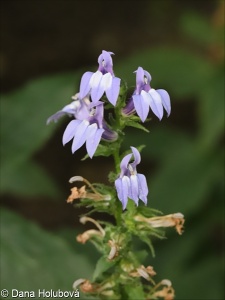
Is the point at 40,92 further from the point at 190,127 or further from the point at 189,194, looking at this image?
the point at 190,127

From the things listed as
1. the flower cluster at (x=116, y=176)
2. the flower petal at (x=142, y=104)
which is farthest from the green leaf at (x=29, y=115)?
the flower petal at (x=142, y=104)

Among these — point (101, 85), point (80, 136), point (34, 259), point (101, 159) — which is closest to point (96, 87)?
point (101, 85)

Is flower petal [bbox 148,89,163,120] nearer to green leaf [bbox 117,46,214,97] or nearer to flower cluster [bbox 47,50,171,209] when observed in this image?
flower cluster [bbox 47,50,171,209]

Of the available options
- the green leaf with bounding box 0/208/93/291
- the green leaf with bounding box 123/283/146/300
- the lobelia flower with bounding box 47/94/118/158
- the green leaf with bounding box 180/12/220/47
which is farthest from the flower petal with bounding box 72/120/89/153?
the green leaf with bounding box 180/12/220/47

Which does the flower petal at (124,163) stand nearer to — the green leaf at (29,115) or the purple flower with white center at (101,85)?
the purple flower with white center at (101,85)

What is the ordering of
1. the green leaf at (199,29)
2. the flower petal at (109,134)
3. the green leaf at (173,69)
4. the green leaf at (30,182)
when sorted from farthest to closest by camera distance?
the green leaf at (199,29), the green leaf at (173,69), the green leaf at (30,182), the flower petal at (109,134)

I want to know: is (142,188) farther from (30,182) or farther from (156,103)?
(30,182)

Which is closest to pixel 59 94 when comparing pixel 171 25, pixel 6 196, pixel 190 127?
pixel 6 196
